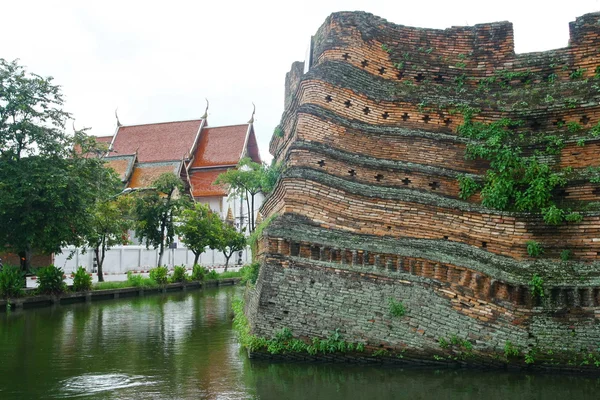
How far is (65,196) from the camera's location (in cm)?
2127

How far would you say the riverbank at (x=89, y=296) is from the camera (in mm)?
20766

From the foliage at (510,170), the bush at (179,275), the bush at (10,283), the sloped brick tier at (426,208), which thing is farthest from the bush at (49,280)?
the foliage at (510,170)

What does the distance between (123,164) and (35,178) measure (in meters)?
25.1

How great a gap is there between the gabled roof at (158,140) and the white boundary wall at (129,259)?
9.98 meters

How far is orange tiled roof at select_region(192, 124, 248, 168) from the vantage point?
47906mm

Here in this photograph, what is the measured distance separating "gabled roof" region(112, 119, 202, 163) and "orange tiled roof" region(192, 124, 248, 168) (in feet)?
3.16

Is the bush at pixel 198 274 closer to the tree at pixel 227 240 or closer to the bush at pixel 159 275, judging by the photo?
the tree at pixel 227 240

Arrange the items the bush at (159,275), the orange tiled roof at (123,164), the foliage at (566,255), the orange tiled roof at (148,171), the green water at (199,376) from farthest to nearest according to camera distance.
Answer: the orange tiled roof at (123,164), the orange tiled roof at (148,171), the bush at (159,275), the foliage at (566,255), the green water at (199,376)

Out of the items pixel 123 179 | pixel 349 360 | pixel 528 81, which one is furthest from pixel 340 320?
pixel 123 179

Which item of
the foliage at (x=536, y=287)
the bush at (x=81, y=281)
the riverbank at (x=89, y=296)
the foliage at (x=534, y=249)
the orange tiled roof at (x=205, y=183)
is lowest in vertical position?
the riverbank at (x=89, y=296)

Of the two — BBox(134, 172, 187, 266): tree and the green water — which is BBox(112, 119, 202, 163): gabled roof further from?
the green water

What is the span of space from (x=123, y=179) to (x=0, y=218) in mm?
Result: 23276

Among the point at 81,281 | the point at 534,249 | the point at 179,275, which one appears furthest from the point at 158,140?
the point at 534,249

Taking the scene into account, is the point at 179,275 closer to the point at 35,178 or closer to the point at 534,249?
the point at 35,178
